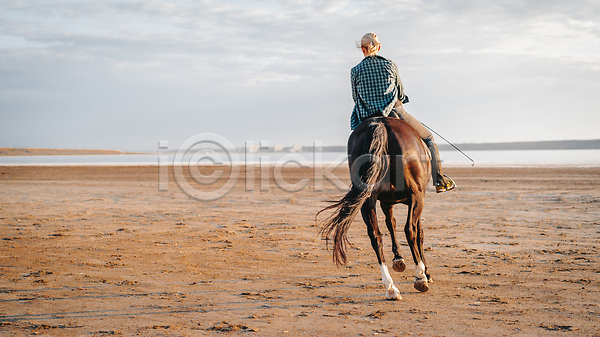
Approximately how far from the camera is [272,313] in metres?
4.59

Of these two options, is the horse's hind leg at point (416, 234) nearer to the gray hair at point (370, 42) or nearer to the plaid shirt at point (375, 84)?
the plaid shirt at point (375, 84)

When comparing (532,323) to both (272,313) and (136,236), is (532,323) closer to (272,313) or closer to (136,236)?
(272,313)

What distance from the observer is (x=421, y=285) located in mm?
5203

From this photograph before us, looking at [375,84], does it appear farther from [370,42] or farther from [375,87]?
[370,42]

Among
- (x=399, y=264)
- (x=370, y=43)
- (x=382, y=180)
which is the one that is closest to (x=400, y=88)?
(x=370, y=43)

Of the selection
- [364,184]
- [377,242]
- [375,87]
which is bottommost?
[377,242]

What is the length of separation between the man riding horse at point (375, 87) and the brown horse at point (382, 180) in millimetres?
441

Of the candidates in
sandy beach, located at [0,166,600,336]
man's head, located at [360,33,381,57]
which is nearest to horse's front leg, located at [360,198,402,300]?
sandy beach, located at [0,166,600,336]

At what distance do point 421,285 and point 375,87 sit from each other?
2.49 meters

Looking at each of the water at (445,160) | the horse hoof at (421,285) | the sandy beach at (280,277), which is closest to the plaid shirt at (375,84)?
the horse hoof at (421,285)

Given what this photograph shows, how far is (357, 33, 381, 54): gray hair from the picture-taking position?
5.72 meters

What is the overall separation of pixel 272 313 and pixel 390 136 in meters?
2.36

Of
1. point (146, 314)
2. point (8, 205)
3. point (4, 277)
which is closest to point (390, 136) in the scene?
point (146, 314)

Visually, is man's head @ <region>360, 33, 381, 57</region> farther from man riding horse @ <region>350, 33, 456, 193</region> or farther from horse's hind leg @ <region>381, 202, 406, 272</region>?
horse's hind leg @ <region>381, 202, 406, 272</region>
